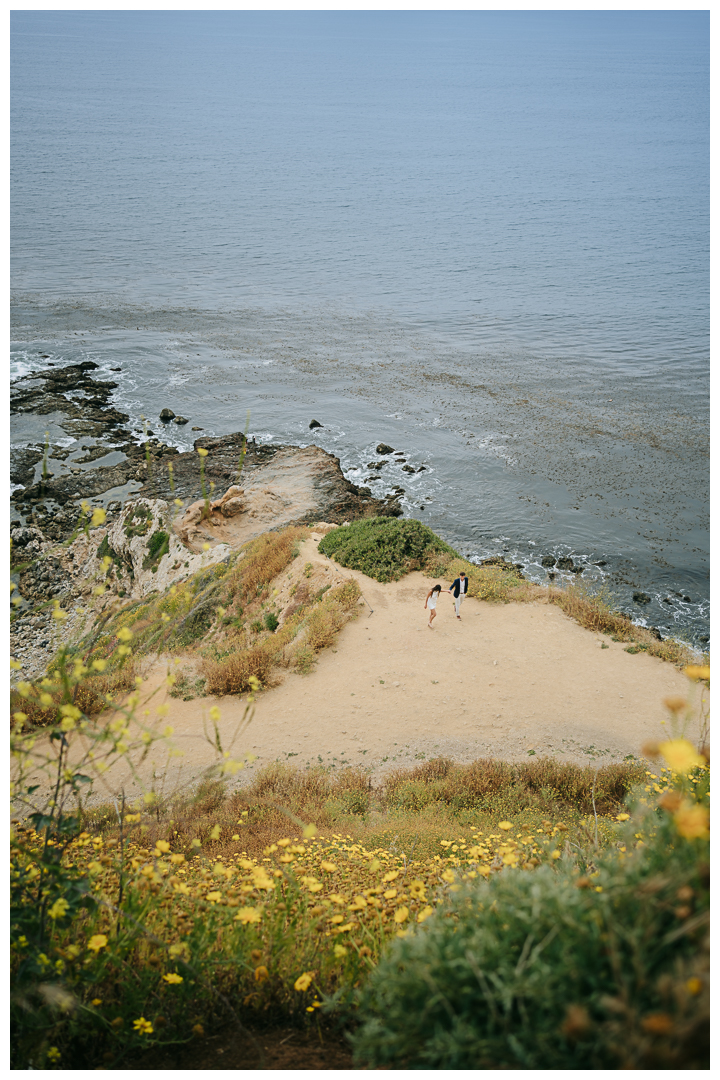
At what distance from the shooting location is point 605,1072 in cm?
150

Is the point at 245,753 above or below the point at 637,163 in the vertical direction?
below

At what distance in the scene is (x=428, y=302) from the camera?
4859cm

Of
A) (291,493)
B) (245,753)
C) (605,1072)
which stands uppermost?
(291,493)

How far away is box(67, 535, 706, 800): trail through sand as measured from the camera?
10.4 metres

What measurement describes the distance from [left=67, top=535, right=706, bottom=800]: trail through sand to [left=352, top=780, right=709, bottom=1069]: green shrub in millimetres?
7782

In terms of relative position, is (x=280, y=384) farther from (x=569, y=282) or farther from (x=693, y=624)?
(x=569, y=282)

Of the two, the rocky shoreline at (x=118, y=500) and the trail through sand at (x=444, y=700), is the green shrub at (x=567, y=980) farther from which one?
the rocky shoreline at (x=118, y=500)

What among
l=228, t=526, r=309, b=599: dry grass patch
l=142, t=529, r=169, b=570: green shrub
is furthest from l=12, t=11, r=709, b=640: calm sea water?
l=142, t=529, r=169, b=570: green shrub

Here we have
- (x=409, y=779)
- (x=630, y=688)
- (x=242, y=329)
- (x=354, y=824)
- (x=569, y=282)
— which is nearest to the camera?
(x=354, y=824)

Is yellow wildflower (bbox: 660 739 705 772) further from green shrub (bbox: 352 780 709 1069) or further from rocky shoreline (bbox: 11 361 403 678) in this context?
rocky shoreline (bbox: 11 361 403 678)

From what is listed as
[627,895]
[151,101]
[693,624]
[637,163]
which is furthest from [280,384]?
[151,101]

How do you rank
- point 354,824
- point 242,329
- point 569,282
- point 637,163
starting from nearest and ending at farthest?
point 354,824, point 242,329, point 569,282, point 637,163

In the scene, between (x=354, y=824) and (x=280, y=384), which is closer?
(x=354, y=824)

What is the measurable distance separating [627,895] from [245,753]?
933cm
